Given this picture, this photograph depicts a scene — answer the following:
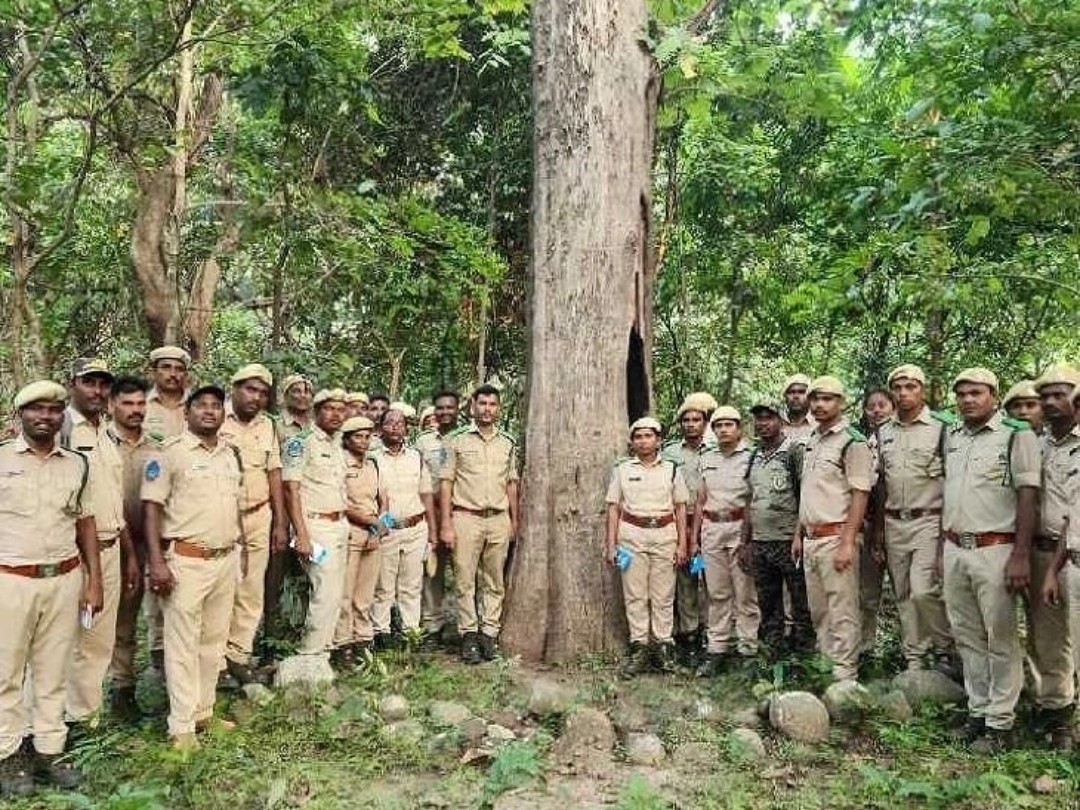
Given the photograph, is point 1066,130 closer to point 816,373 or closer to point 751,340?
point 751,340

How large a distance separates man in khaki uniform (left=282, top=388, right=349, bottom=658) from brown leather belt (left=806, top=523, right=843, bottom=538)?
115 inches

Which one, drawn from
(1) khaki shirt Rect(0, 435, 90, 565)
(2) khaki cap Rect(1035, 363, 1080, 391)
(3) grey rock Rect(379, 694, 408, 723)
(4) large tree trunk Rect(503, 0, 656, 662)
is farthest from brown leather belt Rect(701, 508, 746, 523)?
(1) khaki shirt Rect(0, 435, 90, 565)

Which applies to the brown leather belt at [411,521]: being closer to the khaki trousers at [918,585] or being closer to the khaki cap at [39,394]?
the khaki cap at [39,394]

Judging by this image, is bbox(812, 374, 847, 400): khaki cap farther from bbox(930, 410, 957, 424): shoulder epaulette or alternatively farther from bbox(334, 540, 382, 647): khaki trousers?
bbox(334, 540, 382, 647): khaki trousers

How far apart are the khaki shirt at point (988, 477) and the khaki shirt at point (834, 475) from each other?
57 cm

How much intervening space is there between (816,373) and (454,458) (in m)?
7.64

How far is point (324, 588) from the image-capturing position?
5660 millimetres

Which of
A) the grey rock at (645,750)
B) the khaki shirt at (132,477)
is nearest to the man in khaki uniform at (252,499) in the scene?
the khaki shirt at (132,477)

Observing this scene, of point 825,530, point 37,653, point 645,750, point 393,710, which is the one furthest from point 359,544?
point 825,530

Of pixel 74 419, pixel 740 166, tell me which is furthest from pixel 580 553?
pixel 740 166

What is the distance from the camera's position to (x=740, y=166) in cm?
1029

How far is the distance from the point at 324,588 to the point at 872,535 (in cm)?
353

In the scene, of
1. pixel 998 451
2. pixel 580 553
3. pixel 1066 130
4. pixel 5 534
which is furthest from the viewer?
pixel 580 553

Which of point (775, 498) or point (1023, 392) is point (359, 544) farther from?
point (1023, 392)
